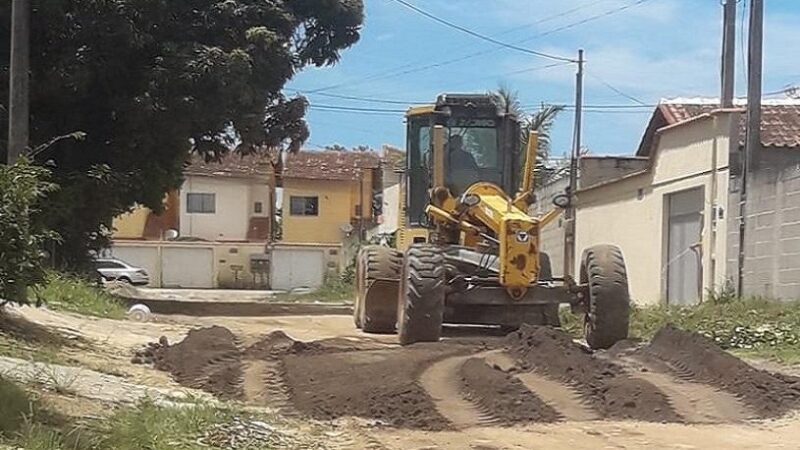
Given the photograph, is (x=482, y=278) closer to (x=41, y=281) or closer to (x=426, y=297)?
(x=426, y=297)

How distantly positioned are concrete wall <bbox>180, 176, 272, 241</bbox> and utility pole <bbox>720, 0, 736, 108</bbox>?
38735 mm

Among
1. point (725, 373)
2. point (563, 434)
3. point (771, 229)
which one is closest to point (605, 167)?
point (771, 229)

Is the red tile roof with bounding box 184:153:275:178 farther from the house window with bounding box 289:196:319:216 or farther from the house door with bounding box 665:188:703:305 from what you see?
the house door with bounding box 665:188:703:305

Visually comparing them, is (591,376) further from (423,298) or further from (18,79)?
(18,79)

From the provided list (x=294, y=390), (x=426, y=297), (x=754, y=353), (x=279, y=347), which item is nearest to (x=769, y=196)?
(x=754, y=353)

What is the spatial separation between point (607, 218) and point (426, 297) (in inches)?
618

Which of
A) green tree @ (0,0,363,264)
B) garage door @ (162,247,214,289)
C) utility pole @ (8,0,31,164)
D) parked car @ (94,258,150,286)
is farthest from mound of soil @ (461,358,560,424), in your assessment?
garage door @ (162,247,214,289)

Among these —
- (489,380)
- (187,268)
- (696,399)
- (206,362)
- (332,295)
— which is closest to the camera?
(696,399)

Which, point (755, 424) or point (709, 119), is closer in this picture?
point (755, 424)

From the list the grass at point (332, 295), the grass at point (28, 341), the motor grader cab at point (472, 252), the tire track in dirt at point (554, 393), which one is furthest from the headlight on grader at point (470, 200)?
the grass at point (332, 295)

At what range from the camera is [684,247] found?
25.1 meters

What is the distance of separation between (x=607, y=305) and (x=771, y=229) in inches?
246

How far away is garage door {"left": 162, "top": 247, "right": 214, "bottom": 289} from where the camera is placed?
56.2 m

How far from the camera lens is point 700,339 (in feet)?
44.9
